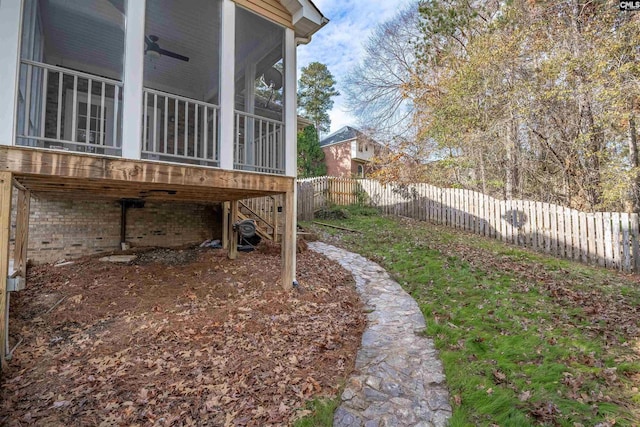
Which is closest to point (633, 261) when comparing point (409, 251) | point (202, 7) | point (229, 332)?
point (409, 251)

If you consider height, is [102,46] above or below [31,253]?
above

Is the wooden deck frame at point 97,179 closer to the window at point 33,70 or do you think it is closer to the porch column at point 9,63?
the porch column at point 9,63

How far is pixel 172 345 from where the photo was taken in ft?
12.6

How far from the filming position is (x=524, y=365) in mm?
3377

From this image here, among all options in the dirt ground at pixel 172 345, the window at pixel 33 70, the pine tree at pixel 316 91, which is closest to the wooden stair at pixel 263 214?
the dirt ground at pixel 172 345

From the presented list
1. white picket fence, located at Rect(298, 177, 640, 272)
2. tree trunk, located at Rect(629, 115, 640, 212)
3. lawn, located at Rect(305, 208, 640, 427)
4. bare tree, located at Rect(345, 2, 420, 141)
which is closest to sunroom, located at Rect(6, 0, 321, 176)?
lawn, located at Rect(305, 208, 640, 427)

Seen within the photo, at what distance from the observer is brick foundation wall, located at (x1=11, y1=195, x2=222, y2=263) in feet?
22.0

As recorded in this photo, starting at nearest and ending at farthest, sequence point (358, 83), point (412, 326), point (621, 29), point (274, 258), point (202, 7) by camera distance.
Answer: point (412, 326) < point (202, 7) < point (274, 258) < point (621, 29) < point (358, 83)

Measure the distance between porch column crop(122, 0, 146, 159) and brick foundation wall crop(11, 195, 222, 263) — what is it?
410 cm

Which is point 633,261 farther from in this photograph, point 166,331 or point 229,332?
point 166,331

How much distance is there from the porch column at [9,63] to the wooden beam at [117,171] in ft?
0.73

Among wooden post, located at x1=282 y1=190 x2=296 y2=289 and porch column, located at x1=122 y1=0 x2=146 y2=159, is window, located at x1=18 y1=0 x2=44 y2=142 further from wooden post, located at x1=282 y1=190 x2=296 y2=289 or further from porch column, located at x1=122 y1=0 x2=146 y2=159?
wooden post, located at x1=282 y1=190 x2=296 y2=289

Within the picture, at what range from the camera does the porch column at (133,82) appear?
13.2 ft

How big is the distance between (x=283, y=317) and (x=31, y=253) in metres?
5.75
